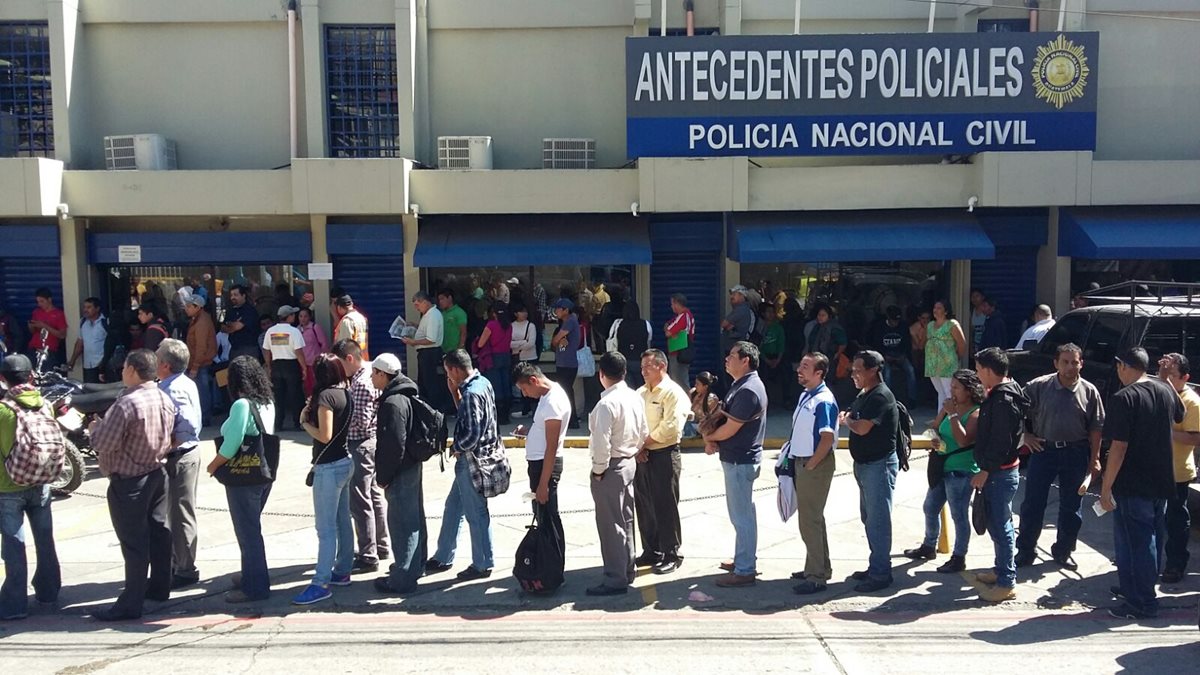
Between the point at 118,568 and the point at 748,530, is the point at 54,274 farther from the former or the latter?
the point at 748,530

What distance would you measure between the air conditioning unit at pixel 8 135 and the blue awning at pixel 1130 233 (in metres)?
15.0

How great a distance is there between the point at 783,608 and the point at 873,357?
6.18ft

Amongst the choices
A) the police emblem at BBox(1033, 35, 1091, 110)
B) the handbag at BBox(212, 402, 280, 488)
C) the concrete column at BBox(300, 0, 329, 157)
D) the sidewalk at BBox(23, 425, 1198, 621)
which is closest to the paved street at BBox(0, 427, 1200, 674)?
the sidewalk at BBox(23, 425, 1198, 621)

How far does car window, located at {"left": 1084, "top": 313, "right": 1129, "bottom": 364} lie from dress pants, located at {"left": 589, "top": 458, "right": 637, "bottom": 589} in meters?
5.69

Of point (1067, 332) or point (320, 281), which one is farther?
point (320, 281)

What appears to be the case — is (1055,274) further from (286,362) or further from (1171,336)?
(286,362)

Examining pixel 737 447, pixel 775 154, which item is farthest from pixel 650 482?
pixel 775 154

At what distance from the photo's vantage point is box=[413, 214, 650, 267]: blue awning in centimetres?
1466

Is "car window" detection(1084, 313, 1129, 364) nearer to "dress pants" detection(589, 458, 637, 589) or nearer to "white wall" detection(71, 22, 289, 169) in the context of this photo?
"dress pants" detection(589, 458, 637, 589)

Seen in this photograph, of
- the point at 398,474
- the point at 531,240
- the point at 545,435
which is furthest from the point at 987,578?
the point at 531,240

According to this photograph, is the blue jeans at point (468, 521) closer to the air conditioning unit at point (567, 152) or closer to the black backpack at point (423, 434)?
the black backpack at point (423, 434)

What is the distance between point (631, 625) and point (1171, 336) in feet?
20.7

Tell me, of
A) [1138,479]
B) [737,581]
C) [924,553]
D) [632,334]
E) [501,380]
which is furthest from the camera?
[501,380]

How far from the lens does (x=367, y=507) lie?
8406 millimetres
